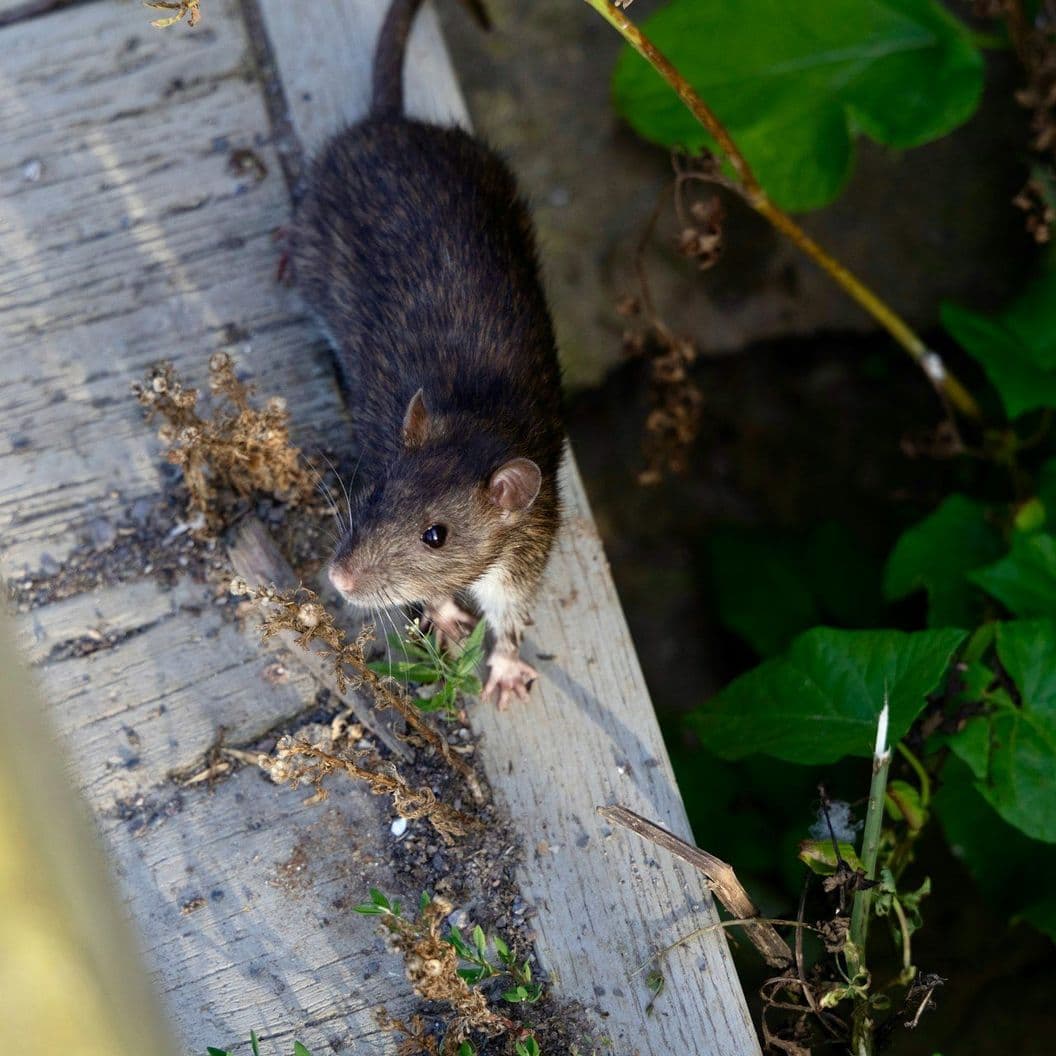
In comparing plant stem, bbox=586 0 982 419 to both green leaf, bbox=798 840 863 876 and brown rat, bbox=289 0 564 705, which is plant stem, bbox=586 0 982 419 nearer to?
brown rat, bbox=289 0 564 705

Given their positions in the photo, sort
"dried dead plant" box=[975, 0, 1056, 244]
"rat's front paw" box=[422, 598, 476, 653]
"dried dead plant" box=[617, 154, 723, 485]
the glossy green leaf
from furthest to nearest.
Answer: "dried dead plant" box=[975, 0, 1056, 244] < the glossy green leaf < "dried dead plant" box=[617, 154, 723, 485] < "rat's front paw" box=[422, 598, 476, 653]

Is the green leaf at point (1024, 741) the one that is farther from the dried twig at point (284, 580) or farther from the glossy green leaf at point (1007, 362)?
the dried twig at point (284, 580)

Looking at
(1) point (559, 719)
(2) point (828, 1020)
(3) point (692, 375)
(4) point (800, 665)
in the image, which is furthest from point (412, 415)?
(3) point (692, 375)

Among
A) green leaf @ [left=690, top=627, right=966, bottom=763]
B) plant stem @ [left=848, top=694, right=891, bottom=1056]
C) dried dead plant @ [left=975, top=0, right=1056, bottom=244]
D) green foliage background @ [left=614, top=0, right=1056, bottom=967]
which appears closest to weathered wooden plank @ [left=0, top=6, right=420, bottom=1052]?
green leaf @ [left=690, top=627, right=966, bottom=763]

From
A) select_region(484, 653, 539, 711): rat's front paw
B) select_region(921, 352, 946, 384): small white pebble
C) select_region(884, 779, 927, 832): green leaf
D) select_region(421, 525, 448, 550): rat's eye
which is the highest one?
select_region(421, 525, 448, 550): rat's eye

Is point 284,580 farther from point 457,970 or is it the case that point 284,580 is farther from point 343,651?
point 457,970

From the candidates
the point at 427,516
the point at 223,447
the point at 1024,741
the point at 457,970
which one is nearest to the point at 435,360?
the point at 427,516

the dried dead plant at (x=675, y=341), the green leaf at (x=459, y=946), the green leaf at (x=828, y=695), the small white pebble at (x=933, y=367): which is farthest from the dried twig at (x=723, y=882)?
the small white pebble at (x=933, y=367)
